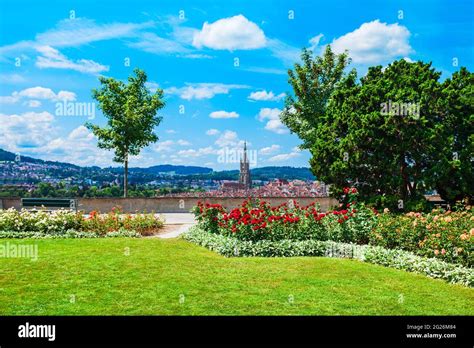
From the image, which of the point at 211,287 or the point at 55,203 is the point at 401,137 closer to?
the point at 211,287

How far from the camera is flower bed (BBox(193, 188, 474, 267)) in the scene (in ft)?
34.5

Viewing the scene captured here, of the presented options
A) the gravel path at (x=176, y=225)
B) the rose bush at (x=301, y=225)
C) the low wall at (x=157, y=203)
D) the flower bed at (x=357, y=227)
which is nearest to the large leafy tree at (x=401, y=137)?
the flower bed at (x=357, y=227)

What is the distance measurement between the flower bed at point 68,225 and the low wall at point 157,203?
24.5ft

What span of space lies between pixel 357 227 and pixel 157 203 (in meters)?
14.3

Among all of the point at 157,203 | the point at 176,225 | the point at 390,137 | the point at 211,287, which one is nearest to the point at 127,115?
the point at 157,203

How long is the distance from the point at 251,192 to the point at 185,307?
1998cm

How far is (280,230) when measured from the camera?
1261 centimetres

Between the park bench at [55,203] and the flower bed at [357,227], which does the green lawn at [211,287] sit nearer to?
the flower bed at [357,227]

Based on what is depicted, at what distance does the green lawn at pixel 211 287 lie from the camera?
7.16 meters

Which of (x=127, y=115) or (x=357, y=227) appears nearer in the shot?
(x=357, y=227)

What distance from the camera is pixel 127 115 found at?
2595 cm

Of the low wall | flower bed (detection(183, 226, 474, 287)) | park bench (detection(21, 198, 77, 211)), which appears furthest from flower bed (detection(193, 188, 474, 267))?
the low wall

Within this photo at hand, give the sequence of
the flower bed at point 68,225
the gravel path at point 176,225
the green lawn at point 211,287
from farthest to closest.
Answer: the gravel path at point 176,225
the flower bed at point 68,225
the green lawn at point 211,287
